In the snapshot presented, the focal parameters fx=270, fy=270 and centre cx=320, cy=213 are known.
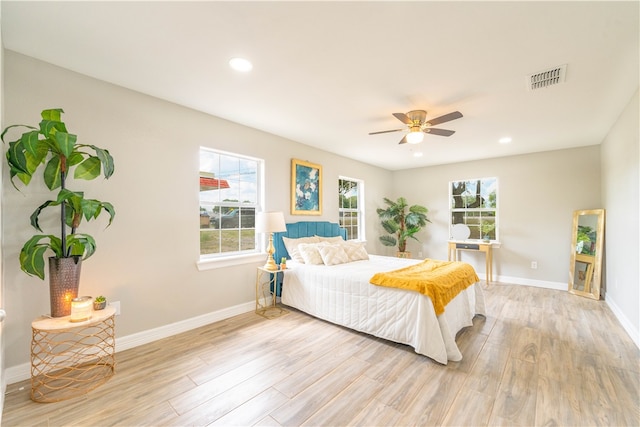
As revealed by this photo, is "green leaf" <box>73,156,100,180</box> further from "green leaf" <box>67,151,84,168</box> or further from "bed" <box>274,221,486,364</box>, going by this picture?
"bed" <box>274,221,486,364</box>

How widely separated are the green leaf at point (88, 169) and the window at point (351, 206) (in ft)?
12.5

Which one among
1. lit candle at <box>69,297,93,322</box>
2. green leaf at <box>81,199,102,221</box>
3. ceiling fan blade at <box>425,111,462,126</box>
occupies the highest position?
ceiling fan blade at <box>425,111,462,126</box>

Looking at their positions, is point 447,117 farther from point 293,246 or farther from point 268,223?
point 293,246

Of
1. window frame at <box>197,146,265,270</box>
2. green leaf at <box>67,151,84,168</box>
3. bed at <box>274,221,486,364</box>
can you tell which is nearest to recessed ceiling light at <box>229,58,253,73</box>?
window frame at <box>197,146,265,270</box>

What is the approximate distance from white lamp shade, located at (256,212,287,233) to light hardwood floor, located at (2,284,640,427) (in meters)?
1.12

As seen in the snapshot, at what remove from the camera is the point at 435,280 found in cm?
256

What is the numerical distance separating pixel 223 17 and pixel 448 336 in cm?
293

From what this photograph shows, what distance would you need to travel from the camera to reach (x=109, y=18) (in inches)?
66.4

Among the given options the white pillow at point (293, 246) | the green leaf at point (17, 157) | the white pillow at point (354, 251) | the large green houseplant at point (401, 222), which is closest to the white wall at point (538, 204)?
the large green houseplant at point (401, 222)

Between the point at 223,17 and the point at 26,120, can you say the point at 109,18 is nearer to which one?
the point at 223,17

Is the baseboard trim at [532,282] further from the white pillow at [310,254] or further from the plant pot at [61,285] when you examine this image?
the plant pot at [61,285]

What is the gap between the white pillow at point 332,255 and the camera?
3564mm

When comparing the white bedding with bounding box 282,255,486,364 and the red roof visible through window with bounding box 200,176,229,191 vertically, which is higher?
the red roof visible through window with bounding box 200,176,229,191

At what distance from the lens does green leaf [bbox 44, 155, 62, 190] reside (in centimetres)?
199
